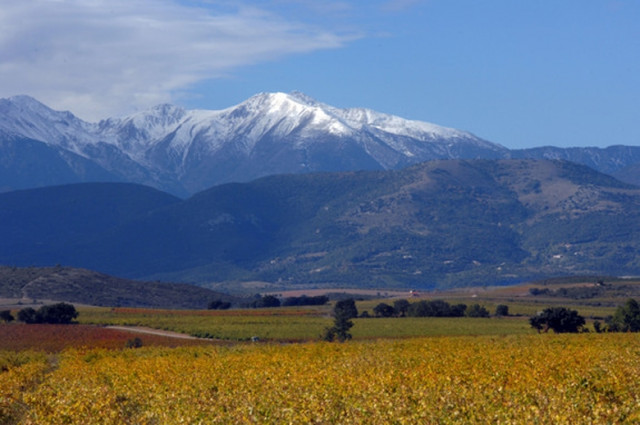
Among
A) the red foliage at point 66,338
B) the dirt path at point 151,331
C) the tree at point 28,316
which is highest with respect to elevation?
the tree at point 28,316

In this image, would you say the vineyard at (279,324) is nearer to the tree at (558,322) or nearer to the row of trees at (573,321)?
the tree at (558,322)

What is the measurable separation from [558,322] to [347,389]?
6195 cm

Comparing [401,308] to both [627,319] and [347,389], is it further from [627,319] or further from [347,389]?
[347,389]

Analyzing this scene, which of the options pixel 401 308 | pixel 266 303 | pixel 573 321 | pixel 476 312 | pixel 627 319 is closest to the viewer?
pixel 573 321

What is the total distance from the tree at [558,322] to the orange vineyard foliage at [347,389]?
141 ft

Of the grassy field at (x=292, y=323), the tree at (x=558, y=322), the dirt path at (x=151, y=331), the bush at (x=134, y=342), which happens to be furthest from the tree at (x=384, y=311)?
the bush at (x=134, y=342)

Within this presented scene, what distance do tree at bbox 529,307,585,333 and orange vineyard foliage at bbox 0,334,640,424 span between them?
42.9m

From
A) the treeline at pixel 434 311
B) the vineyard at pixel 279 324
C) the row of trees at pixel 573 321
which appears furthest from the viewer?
the treeline at pixel 434 311

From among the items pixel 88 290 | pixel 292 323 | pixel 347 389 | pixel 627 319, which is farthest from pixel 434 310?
pixel 347 389

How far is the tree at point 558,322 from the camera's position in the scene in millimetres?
90188

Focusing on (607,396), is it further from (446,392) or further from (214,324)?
(214,324)

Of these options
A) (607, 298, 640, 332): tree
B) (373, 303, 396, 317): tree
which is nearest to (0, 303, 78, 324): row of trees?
(373, 303, 396, 317): tree

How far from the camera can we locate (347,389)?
32531 millimetres

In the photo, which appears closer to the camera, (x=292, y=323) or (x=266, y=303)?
(x=292, y=323)
